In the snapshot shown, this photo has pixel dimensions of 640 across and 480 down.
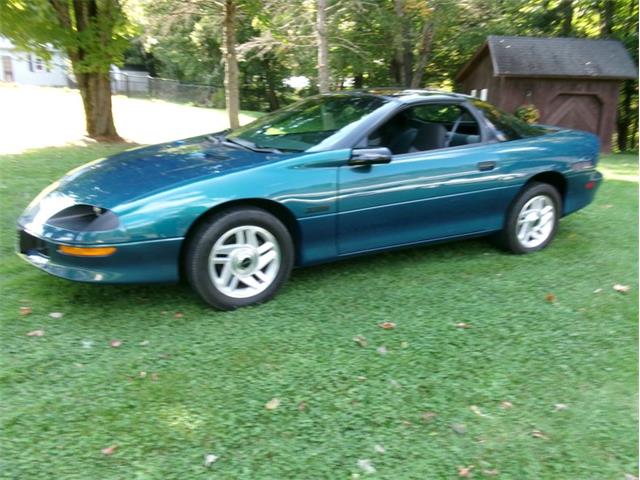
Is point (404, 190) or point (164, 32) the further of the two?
point (164, 32)

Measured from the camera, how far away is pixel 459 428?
2625 millimetres

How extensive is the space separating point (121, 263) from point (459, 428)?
2.07m

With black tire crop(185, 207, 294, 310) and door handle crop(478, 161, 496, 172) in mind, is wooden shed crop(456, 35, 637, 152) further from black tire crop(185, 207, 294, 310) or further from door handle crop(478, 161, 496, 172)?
black tire crop(185, 207, 294, 310)

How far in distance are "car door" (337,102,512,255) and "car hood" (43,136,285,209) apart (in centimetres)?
64

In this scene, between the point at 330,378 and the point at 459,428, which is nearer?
the point at 459,428

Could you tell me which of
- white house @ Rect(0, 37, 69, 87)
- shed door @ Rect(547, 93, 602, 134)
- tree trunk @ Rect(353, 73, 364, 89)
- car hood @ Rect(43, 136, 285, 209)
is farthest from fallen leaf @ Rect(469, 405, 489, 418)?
white house @ Rect(0, 37, 69, 87)

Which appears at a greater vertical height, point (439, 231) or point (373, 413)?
point (439, 231)

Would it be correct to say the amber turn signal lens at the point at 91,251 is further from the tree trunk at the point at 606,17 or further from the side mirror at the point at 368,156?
the tree trunk at the point at 606,17

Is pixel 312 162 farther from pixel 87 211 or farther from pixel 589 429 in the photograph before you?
pixel 589 429

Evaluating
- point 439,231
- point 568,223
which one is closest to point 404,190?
point 439,231

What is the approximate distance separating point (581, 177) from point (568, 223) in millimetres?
1101

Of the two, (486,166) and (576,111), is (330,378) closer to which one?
(486,166)

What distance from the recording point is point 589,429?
2.68m

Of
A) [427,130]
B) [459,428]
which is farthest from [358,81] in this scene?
[459,428]
